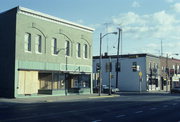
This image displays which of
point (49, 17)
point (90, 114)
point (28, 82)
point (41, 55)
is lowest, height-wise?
point (90, 114)

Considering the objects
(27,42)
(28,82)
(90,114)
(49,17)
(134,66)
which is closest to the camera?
(90,114)

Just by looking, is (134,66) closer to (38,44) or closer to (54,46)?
(54,46)

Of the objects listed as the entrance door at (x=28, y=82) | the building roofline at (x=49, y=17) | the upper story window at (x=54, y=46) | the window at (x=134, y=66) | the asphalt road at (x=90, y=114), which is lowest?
the asphalt road at (x=90, y=114)

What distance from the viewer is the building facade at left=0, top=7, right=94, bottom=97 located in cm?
3331

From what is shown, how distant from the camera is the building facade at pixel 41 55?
33.3 metres

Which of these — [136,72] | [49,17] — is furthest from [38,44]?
[136,72]

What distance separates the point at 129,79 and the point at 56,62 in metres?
30.9

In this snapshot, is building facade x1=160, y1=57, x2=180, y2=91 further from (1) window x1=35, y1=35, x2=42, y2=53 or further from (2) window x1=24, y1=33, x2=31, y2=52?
(2) window x1=24, y1=33, x2=31, y2=52

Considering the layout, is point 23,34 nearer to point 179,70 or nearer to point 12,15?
point 12,15

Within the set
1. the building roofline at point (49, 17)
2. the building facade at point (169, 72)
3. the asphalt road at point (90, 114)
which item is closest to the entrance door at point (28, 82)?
the building roofline at point (49, 17)

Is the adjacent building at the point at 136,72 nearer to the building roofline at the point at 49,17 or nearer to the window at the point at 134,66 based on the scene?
the window at the point at 134,66

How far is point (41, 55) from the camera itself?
3669 centimetres

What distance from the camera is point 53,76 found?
1554 inches

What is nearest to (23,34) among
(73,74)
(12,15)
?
(12,15)
